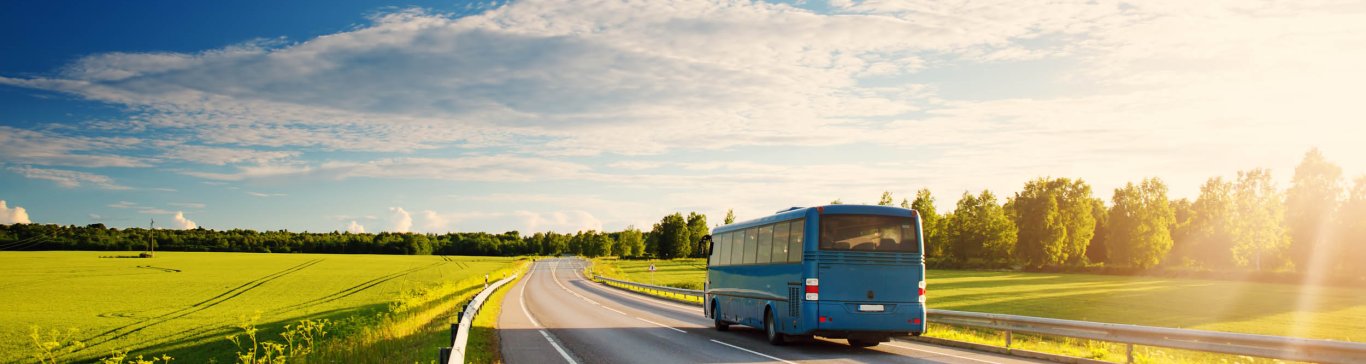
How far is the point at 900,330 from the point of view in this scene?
16453 mm

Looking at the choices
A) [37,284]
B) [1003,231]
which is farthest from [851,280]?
[1003,231]

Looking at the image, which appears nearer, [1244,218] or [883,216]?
[883,216]

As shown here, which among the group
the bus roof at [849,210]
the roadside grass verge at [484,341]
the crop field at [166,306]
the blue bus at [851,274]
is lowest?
the crop field at [166,306]

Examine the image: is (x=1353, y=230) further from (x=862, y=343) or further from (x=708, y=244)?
(x=862, y=343)

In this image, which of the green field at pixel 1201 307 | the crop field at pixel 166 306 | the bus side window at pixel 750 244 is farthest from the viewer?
the crop field at pixel 166 306

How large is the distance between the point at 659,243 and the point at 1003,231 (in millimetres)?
79788

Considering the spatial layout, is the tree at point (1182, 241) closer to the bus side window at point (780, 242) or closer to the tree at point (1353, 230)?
the tree at point (1353, 230)

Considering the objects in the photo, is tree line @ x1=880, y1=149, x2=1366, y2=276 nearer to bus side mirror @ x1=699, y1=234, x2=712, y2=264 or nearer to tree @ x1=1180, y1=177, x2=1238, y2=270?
tree @ x1=1180, y1=177, x2=1238, y2=270

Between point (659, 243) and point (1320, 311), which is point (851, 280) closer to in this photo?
point (1320, 311)

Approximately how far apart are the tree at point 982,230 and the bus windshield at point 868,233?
92.3m

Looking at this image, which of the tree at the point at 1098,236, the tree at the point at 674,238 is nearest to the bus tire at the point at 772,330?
the tree at the point at 1098,236

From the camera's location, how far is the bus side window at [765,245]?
18844 mm

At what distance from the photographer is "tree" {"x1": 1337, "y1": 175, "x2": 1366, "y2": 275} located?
67.2 m

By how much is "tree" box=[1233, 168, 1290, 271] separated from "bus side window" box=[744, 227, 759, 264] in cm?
8945
